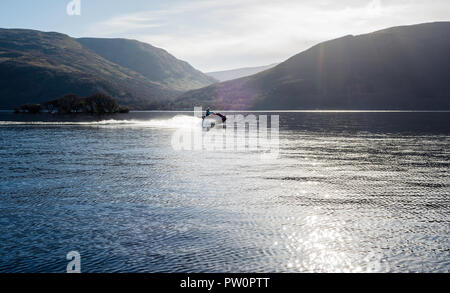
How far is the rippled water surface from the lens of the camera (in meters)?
13.4

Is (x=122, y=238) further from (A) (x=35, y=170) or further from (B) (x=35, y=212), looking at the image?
(A) (x=35, y=170)

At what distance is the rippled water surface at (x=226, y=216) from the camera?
44.0 feet

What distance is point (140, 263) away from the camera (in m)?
Result: 13.1

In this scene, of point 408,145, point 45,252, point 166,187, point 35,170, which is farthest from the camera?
point 408,145

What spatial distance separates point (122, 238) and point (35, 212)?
6.60 m

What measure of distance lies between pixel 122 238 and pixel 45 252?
280 centimetres

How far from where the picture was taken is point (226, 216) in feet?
61.2

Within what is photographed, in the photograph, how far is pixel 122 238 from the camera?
50.9 ft

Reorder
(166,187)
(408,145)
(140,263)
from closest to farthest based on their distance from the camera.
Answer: (140,263)
(166,187)
(408,145)

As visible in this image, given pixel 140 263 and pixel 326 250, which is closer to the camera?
pixel 140 263
